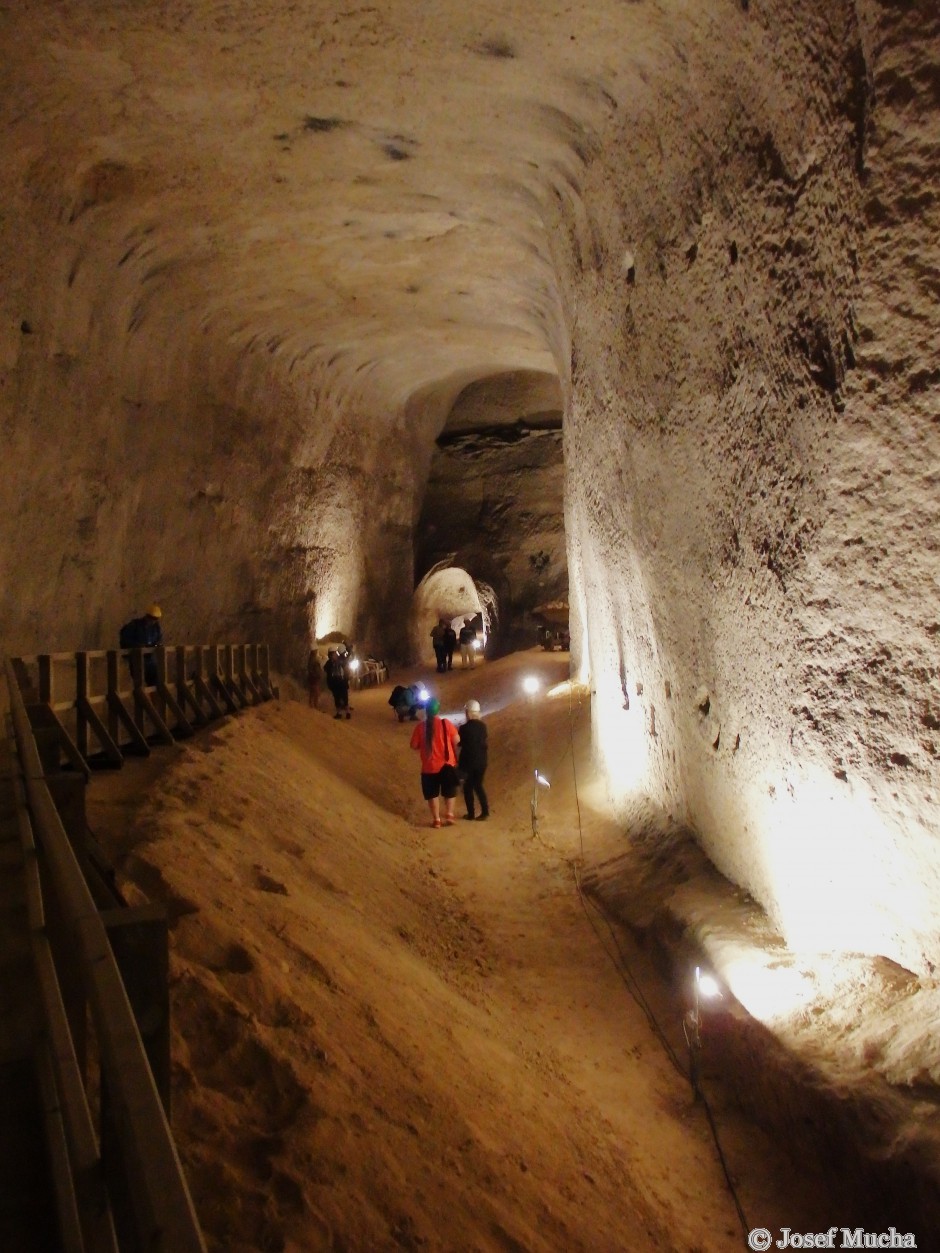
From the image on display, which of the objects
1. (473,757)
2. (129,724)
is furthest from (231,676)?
(129,724)

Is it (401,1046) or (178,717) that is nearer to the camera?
(401,1046)

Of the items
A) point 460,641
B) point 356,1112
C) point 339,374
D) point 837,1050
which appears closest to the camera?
point 356,1112

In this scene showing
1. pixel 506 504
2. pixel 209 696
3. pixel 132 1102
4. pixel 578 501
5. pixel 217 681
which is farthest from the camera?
pixel 506 504

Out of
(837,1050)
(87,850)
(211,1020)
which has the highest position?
(87,850)

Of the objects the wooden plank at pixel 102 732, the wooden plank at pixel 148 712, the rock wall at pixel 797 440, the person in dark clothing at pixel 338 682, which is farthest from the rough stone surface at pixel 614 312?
the wooden plank at pixel 102 732

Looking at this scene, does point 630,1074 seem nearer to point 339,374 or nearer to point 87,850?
point 87,850

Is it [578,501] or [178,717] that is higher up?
[578,501]

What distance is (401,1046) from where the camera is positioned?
3.69 meters

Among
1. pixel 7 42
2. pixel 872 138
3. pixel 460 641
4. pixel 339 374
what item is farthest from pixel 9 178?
pixel 460 641

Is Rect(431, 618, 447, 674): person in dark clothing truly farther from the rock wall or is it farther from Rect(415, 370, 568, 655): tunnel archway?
the rock wall

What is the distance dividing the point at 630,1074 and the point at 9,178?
7854 mm

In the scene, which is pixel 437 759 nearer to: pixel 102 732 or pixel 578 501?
pixel 102 732

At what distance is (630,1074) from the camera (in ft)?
15.8

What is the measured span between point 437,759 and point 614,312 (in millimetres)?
4395
